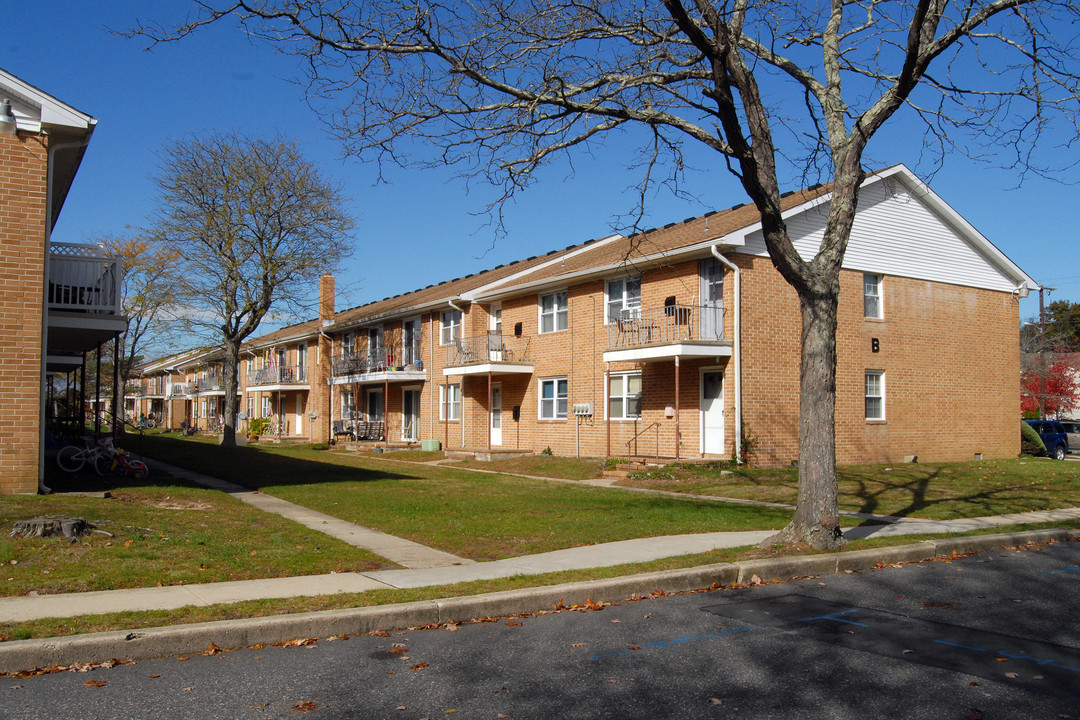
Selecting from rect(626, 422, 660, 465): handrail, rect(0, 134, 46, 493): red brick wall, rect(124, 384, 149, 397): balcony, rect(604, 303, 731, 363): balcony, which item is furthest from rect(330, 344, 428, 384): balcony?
rect(124, 384, 149, 397): balcony

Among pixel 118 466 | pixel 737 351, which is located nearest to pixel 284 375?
pixel 118 466

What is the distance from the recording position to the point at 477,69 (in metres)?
10.1

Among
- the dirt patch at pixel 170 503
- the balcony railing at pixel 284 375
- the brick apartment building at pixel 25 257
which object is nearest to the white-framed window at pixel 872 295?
the dirt patch at pixel 170 503

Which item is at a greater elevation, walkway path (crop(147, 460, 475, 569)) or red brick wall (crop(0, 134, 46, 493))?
red brick wall (crop(0, 134, 46, 493))

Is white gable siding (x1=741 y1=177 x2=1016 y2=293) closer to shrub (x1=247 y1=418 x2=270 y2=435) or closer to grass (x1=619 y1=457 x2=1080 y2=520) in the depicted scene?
grass (x1=619 y1=457 x2=1080 y2=520)

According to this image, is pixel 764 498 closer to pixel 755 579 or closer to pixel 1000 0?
pixel 755 579

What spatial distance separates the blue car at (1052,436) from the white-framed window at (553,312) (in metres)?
19.1

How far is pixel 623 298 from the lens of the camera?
23812 mm

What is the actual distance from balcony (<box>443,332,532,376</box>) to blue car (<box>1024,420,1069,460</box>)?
1975 cm

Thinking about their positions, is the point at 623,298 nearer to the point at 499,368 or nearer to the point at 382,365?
the point at 499,368

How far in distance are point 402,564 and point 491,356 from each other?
19308 millimetres

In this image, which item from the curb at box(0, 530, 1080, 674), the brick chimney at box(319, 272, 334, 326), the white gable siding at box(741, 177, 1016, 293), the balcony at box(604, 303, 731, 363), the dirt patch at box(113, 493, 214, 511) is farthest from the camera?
the brick chimney at box(319, 272, 334, 326)

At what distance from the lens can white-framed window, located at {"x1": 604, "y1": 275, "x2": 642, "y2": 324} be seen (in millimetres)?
23203

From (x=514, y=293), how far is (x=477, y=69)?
17.8 metres
